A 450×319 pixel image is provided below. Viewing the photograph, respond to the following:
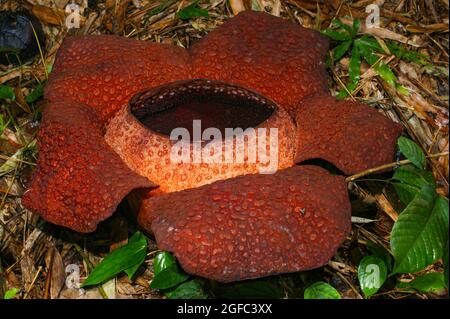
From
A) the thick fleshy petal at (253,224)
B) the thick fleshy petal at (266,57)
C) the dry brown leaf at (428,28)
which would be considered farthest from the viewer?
the dry brown leaf at (428,28)

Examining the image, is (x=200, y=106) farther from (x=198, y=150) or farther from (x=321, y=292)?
(x=321, y=292)

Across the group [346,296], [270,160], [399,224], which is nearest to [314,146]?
[270,160]

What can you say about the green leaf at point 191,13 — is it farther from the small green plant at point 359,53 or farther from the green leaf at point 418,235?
the green leaf at point 418,235

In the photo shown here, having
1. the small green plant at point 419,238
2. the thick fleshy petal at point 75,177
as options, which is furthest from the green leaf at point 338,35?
the thick fleshy petal at point 75,177

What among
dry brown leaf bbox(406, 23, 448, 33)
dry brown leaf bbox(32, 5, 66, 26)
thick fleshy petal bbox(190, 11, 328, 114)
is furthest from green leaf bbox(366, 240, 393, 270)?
dry brown leaf bbox(32, 5, 66, 26)

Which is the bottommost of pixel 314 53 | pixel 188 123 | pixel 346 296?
pixel 346 296

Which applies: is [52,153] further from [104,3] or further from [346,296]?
[104,3]
